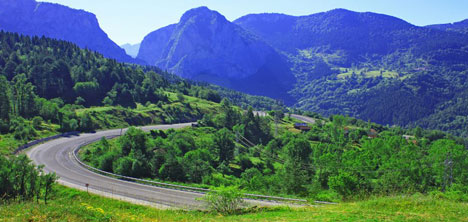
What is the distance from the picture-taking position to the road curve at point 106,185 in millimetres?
45534

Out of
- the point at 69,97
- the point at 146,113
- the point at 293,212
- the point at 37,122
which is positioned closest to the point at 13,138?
the point at 37,122

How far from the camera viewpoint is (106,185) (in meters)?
54.0

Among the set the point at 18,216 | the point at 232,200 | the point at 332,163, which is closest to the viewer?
the point at 18,216

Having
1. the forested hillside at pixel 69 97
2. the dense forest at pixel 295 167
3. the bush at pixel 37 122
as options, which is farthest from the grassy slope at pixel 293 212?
the bush at pixel 37 122

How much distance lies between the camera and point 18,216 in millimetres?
22594

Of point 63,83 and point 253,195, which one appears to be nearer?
point 253,195

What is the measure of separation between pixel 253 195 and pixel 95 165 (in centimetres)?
3970

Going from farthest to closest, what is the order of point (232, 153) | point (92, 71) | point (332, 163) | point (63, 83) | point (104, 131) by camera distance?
point (92, 71)
point (63, 83)
point (104, 131)
point (232, 153)
point (332, 163)

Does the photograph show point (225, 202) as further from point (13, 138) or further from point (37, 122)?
point (37, 122)

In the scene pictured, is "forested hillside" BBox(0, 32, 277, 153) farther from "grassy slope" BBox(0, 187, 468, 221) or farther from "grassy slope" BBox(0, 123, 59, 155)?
"grassy slope" BBox(0, 187, 468, 221)

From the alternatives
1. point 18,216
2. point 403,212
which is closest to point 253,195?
point 403,212

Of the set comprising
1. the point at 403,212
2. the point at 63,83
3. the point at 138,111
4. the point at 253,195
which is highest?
the point at 63,83

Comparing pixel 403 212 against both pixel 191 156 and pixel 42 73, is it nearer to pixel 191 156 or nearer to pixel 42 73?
pixel 191 156

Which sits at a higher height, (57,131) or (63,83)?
(63,83)
